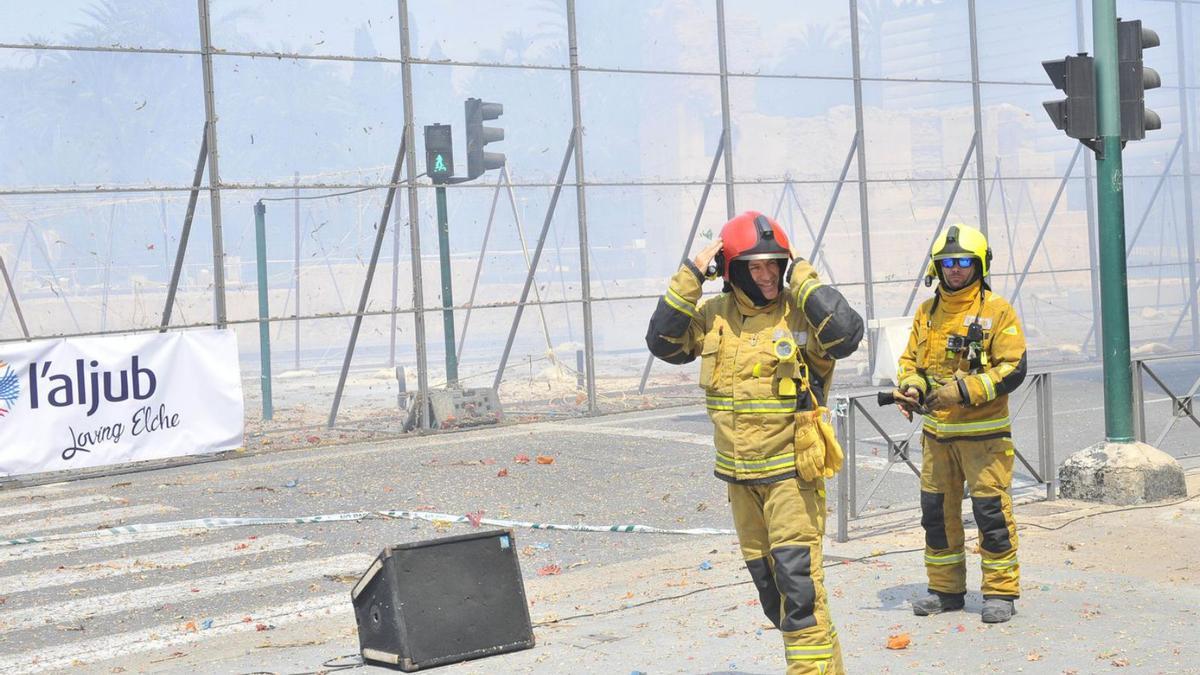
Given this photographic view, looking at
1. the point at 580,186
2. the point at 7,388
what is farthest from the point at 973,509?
the point at 580,186

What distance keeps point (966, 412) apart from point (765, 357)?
80.7 inches

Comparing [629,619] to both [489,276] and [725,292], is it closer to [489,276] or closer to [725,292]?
[725,292]

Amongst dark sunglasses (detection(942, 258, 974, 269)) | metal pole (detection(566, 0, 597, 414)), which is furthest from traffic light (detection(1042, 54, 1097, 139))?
metal pole (detection(566, 0, 597, 414))

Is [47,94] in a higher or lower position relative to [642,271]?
higher

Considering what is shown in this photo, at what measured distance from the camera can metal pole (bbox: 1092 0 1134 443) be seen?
10.4m

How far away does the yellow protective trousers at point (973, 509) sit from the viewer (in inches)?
276

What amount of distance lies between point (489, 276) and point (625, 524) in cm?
2070

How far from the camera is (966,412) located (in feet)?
23.5

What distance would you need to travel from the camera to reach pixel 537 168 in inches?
930

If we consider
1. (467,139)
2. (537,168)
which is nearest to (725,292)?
(467,139)

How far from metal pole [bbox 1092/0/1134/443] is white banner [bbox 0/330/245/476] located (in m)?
8.89

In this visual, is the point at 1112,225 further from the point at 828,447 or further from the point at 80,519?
the point at 80,519

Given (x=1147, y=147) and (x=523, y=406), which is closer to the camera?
(x=523, y=406)

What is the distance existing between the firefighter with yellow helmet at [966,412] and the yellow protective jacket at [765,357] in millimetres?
1708
